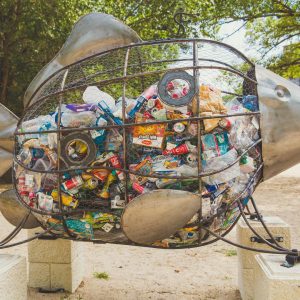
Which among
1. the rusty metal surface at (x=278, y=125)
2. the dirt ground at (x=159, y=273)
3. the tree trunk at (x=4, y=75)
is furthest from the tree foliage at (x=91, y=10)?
the rusty metal surface at (x=278, y=125)

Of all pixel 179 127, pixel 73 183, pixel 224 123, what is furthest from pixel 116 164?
pixel 224 123

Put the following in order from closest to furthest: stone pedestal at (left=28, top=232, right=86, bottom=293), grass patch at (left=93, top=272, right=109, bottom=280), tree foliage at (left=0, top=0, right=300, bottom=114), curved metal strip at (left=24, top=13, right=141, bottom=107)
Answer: curved metal strip at (left=24, top=13, right=141, bottom=107) → stone pedestal at (left=28, top=232, right=86, bottom=293) → grass patch at (left=93, top=272, right=109, bottom=280) → tree foliage at (left=0, top=0, right=300, bottom=114)

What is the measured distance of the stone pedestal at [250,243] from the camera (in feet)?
11.6

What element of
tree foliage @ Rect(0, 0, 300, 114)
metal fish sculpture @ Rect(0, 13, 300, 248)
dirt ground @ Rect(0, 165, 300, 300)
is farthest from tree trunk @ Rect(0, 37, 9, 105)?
metal fish sculpture @ Rect(0, 13, 300, 248)

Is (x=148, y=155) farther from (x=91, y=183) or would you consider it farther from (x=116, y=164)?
(x=91, y=183)

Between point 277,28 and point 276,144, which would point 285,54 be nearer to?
point 277,28

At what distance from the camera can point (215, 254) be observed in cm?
543

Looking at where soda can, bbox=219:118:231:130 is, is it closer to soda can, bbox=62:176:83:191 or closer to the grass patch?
soda can, bbox=62:176:83:191

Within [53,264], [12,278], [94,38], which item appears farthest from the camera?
[53,264]

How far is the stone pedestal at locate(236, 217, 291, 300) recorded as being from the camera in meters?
3.52

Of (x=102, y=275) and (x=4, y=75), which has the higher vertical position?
(x=4, y=75)

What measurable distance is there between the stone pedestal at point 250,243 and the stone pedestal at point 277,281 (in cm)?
84

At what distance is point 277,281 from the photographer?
2.36 m

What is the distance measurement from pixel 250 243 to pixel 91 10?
10.2 metres
